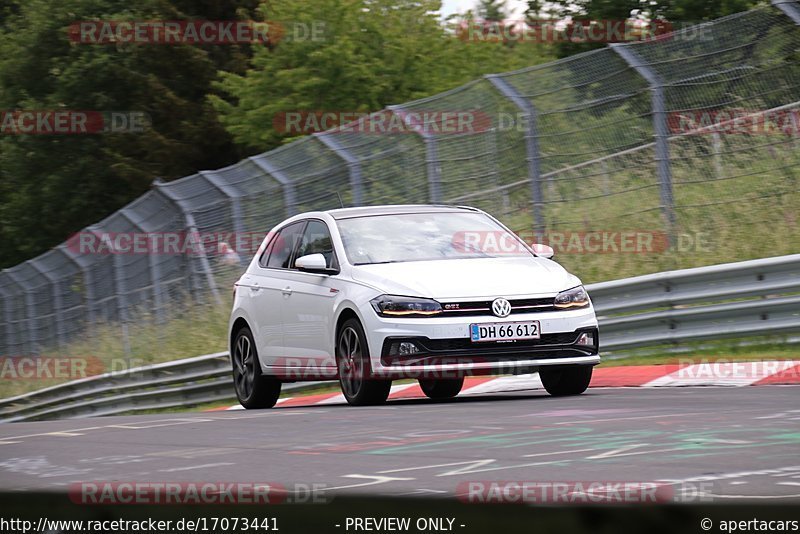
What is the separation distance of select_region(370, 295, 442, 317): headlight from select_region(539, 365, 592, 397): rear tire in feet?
3.39

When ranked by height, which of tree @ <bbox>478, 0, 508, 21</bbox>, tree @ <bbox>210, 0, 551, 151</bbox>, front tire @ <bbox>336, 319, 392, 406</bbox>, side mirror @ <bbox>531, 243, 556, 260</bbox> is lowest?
front tire @ <bbox>336, 319, 392, 406</bbox>

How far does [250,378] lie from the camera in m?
12.0

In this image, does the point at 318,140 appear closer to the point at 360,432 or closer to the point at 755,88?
the point at 755,88

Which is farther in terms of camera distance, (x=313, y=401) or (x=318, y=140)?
(x=318, y=140)

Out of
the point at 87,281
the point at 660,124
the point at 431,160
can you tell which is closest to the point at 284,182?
the point at 431,160

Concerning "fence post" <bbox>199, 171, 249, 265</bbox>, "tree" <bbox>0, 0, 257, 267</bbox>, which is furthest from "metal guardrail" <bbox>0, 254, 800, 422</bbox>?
"tree" <bbox>0, 0, 257, 267</bbox>

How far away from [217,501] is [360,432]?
219 inches

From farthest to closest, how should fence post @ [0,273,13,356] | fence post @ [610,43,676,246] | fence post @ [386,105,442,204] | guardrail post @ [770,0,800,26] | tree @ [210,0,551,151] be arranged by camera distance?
tree @ [210,0,551,151] → fence post @ [0,273,13,356] → fence post @ [386,105,442,204] → fence post @ [610,43,676,246] → guardrail post @ [770,0,800,26]

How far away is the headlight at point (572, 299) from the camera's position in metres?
9.88

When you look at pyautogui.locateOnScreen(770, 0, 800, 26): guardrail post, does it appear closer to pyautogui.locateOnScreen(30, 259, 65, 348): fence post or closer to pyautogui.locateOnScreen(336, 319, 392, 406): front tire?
pyautogui.locateOnScreen(336, 319, 392, 406): front tire

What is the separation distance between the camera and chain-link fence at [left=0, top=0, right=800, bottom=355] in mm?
13344

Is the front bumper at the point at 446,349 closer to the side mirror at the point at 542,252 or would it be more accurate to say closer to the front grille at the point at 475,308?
the front grille at the point at 475,308

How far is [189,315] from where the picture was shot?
2159 cm

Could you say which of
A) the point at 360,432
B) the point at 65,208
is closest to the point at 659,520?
the point at 360,432
